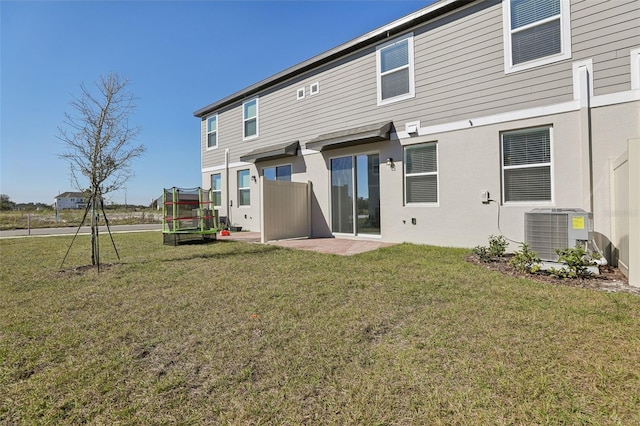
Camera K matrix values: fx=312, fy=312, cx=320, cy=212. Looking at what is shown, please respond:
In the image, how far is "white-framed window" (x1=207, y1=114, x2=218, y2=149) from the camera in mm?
14492

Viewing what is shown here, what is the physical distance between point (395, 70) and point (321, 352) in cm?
797

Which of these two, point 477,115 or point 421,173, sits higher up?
point 477,115

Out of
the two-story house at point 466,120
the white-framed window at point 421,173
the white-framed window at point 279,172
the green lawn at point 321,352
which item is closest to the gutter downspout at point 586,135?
the two-story house at point 466,120

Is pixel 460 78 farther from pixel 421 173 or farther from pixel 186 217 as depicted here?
pixel 186 217

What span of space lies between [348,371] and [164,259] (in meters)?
5.89

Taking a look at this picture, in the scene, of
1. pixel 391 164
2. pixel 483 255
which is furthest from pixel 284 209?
pixel 483 255

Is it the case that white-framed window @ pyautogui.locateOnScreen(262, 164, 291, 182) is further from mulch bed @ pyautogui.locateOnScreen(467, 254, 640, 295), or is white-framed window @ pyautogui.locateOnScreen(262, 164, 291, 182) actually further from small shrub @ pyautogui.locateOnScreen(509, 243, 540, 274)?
small shrub @ pyautogui.locateOnScreen(509, 243, 540, 274)

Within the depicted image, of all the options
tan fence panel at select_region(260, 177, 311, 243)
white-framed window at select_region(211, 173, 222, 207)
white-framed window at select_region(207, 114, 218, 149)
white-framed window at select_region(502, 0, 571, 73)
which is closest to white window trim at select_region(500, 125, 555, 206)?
white-framed window at select_region(502, 0, 571, 73)

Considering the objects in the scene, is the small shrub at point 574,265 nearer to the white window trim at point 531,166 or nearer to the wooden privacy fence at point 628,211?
the wooden privacy fence at point 628,211

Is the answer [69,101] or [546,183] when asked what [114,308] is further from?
[546,183]

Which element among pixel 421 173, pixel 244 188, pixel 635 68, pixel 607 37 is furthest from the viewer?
pixel 244 188

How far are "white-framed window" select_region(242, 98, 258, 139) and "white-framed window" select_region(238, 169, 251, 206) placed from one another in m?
1.53

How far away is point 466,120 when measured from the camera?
23.7 ft

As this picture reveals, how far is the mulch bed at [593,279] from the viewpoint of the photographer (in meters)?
4.20
